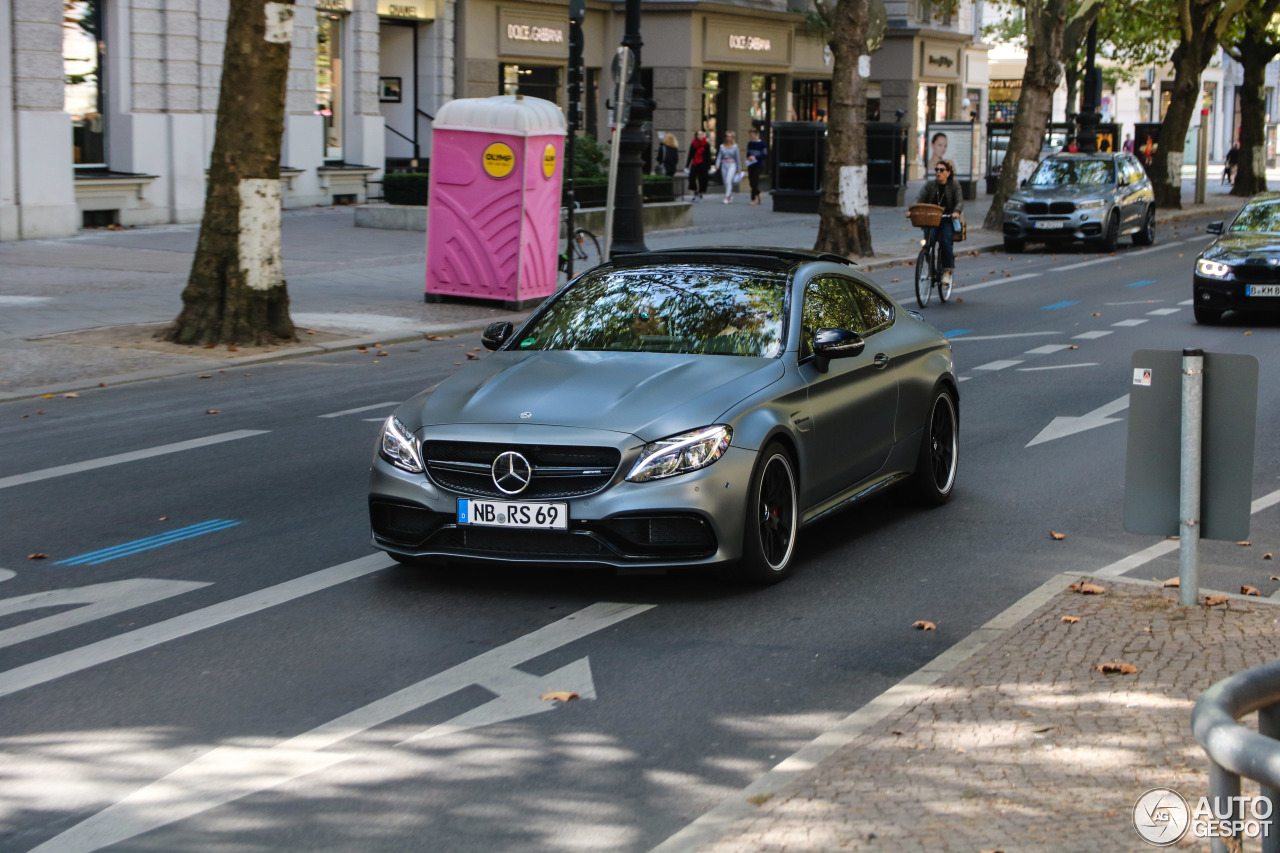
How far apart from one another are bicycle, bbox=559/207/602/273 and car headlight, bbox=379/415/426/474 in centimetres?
1386

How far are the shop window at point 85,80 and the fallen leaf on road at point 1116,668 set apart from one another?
80.8ft

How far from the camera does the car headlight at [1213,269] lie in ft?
59.6

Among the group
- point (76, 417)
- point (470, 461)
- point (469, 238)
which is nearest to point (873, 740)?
point (470, 461)

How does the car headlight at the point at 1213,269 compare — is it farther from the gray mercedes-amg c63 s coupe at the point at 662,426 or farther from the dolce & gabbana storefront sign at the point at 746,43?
the dolce & gabbana storefront sign at the point at 746,43

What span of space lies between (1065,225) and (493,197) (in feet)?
46.8

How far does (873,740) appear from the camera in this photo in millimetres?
4980

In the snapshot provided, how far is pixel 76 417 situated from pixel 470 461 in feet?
20.1

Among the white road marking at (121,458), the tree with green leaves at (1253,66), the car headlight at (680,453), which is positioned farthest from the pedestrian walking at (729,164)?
the car headlight at (680,453)

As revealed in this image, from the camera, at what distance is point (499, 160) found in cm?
1895

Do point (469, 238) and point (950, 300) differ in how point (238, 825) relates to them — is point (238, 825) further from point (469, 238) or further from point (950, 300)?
point (950, 300)

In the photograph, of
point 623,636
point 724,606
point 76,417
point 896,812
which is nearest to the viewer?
point 896,812

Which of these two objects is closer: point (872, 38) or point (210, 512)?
point (210, 512)

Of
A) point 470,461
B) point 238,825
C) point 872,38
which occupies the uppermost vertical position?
point 872,38

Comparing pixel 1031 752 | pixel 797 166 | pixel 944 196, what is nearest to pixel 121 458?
pixel 1031 752
